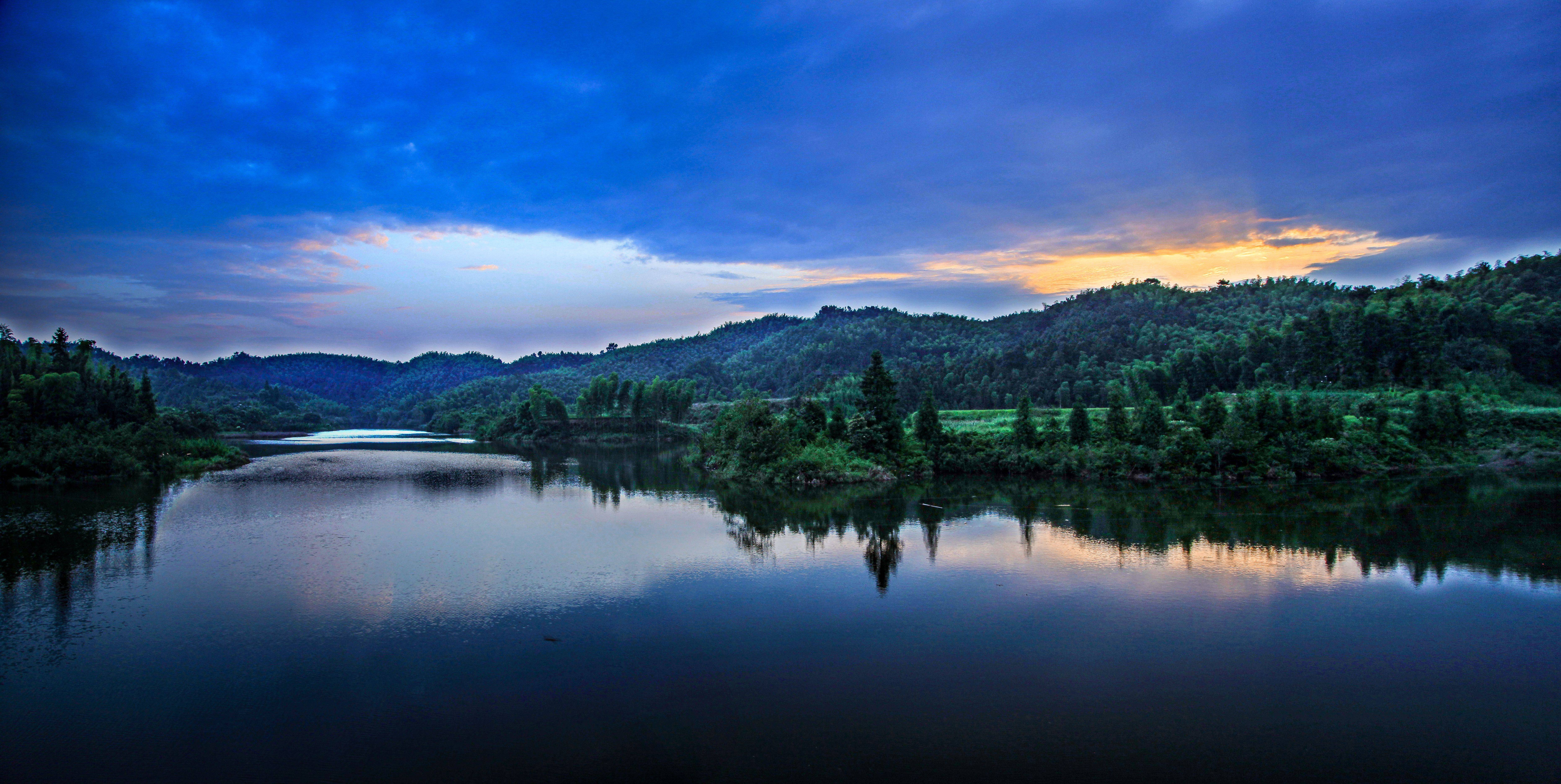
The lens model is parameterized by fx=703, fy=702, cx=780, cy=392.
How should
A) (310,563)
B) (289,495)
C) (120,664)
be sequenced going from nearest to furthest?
(120,664)
(310,563)
(289,495)

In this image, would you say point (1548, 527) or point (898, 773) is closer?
point (898, 773)

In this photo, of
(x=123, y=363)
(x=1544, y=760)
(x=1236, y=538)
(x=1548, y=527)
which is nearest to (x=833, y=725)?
(x=1544, y=760)

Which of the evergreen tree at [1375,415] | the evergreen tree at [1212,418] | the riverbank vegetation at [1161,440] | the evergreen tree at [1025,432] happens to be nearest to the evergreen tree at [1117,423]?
the riverbank vegetation at [1161,440]

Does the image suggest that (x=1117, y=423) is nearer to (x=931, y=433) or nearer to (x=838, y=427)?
(x=931, y=433)

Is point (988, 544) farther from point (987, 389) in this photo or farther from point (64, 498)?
point (987, 389)

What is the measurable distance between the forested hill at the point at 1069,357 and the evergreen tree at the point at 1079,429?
22762 mm

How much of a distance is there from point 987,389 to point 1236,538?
169 ft

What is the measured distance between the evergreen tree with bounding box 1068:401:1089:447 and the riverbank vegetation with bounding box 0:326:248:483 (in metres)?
55.0

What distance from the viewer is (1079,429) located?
42.2 meters

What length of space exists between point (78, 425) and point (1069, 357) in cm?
8476

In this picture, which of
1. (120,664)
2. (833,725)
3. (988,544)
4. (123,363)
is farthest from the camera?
(123,363)

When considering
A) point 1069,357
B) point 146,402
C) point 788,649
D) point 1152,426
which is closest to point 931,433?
point 1152,426

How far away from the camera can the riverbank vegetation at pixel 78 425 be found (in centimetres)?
3728

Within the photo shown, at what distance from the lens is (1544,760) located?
35.1 ft
